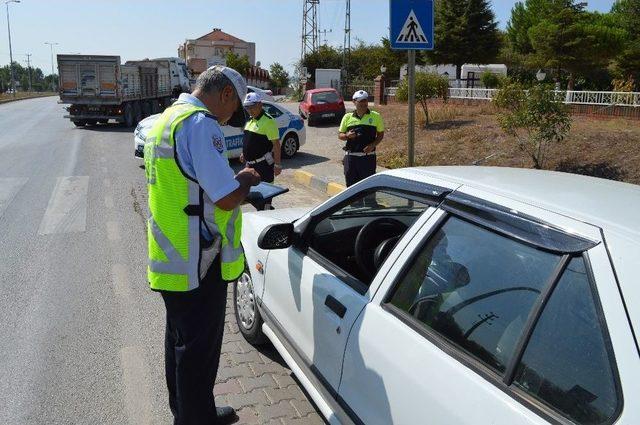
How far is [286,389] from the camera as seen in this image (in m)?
3.52

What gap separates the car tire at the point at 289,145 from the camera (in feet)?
46.0

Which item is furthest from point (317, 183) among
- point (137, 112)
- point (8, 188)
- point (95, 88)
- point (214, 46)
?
point (214, 46)

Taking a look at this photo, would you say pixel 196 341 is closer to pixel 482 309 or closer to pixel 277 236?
pixel 277 236

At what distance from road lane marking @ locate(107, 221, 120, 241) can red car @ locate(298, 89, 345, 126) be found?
15562mm

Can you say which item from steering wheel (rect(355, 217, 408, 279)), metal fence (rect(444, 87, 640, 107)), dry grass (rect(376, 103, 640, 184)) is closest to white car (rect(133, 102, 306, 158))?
dry grass (rect(376, 103, 640, 184))

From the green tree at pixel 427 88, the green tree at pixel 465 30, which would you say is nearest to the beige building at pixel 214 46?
the green tree at pixel 465 30

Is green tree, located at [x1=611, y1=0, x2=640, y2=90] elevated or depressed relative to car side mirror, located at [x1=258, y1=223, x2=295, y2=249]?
elevated

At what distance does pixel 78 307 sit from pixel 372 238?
2.91 m

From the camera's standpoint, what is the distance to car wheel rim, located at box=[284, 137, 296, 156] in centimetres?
1409

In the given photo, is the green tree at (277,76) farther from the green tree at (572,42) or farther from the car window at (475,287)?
the car window at (475,287)

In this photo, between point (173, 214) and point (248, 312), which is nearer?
point (173, 214)

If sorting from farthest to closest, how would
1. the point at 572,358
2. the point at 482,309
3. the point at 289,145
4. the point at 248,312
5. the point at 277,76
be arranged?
1. the point at 277,76
2. the point at 289,145
3. the point at 248,312
4. the point at 482,309
5. the point at 572,358

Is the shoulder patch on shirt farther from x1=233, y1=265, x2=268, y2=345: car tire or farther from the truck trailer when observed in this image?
the truck trailer

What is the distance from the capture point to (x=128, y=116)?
23156mm
